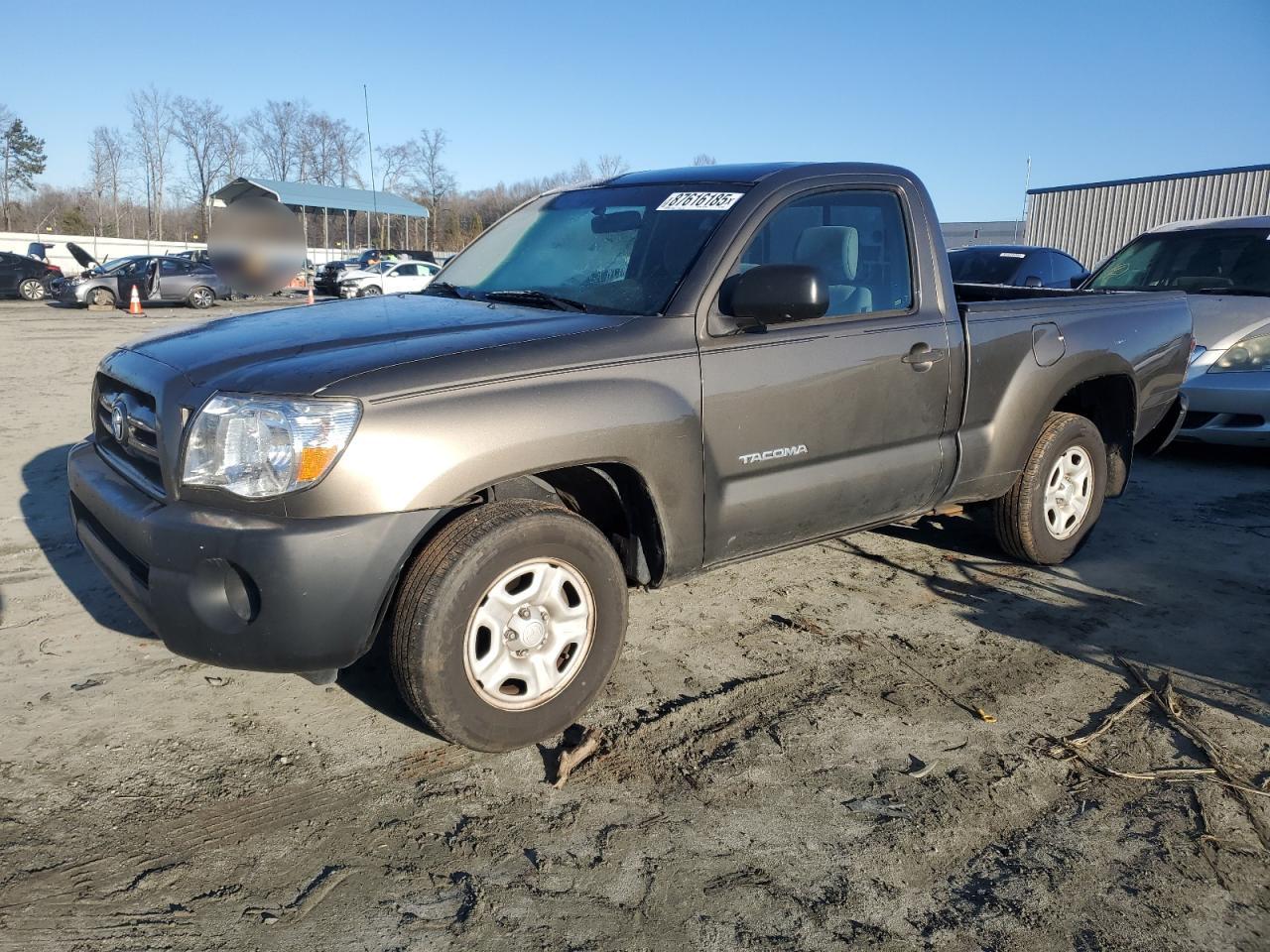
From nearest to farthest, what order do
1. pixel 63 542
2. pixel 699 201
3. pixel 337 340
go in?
pixel 337 340 < pixel 699 201 < pixel 63 542

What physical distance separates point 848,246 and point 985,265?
891 centimetres

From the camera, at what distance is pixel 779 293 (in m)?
3.21

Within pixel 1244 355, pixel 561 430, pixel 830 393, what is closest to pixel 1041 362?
pixel 830 393

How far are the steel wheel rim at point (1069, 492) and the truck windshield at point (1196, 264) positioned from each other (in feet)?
11.8

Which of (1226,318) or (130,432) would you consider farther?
(1226,318)

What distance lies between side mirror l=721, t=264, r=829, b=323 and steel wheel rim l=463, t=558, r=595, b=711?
1.07 metres

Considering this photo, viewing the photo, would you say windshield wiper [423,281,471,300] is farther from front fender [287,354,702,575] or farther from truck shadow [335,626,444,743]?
truck shadow [335,626,444,743]

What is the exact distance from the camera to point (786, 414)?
347cm

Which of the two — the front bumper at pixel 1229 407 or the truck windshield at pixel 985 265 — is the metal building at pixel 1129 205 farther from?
the front bumper at pixel 1229 407

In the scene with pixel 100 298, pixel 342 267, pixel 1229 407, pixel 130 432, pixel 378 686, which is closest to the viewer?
pixel 130 432

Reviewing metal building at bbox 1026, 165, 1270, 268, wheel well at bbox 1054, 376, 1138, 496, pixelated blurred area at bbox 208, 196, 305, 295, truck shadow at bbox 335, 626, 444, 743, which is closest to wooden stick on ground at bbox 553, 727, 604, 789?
truck shadow at bbox 335, 626, 444, 743

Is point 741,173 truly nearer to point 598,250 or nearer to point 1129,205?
point 598,250

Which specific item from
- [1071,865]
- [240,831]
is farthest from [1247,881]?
[240,831]

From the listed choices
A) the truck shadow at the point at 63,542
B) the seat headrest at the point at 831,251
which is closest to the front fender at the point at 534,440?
the seat headrest at the point at 831,251
